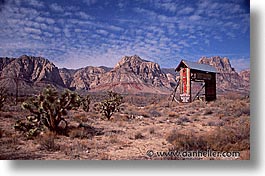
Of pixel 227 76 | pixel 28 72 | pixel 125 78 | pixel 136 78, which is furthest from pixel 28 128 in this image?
pixel 227 76

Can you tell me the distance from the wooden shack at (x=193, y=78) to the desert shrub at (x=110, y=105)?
948 millimetres

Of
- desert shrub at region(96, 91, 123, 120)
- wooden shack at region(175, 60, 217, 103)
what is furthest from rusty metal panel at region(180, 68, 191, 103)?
desert shrub at region(96, 91, 123, 120)

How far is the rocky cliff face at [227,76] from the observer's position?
15.4 ft

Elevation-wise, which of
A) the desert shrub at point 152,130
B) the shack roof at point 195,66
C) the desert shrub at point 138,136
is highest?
the shack roof at point 195,66

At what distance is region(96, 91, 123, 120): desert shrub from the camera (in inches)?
193

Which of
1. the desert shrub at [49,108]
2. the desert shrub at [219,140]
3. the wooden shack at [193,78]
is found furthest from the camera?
the wooden shack at [193,78]

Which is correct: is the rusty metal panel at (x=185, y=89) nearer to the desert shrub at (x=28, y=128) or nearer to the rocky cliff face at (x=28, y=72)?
the rocky cliff face at (x=28, y=72)

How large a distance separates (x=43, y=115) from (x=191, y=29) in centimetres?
249

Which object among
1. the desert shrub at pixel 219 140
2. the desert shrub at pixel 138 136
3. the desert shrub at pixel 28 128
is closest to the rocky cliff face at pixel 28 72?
the desert shrub at pixel 28 128

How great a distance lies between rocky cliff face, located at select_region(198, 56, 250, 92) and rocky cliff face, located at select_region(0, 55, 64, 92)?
2.18 metres

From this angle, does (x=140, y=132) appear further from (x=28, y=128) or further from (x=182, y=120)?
(x=28, y=128)

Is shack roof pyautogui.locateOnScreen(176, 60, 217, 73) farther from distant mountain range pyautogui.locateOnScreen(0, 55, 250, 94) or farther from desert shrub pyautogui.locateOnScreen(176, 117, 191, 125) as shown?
desert shrub pyautogui.locateOnScreen(176, 117, 191, 125)

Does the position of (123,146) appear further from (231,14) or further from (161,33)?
(231,14)

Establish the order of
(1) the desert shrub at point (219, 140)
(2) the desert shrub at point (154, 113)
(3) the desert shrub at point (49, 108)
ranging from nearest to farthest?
(1) the desert shrub at point (219, 140), (3) the desert shrub at point (49, 108), (2) the desert shrub at point (154, 113)
